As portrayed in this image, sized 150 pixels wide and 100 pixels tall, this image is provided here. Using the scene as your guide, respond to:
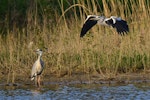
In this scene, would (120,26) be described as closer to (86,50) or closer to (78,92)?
(86,50)

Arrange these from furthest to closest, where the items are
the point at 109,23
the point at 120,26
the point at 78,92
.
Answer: the point at 109,23, the point at 120,26, the point at 78,92

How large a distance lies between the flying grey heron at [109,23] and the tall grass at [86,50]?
420 millimetres

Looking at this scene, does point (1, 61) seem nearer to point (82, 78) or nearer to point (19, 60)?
point (19, 60)

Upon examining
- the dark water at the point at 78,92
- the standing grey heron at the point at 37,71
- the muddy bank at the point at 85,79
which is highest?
the standing grey heron at the point at 37,71

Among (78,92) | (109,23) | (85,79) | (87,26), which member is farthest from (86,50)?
(78,92)

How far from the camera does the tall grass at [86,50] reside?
10.6m

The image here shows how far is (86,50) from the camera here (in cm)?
1074

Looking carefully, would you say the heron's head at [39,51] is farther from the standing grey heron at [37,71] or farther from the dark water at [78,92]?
the dark water at [78,92]

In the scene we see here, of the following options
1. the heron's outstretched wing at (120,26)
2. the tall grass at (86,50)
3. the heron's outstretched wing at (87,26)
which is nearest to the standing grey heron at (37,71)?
the tall grass at (86,50)

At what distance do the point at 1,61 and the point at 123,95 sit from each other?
2702 mm

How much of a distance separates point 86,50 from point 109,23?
0.77 m

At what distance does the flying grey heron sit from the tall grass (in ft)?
1.38

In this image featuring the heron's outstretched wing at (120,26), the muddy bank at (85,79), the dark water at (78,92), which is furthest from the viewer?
the muddy bank at (85,79)

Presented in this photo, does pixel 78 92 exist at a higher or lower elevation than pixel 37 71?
lower
